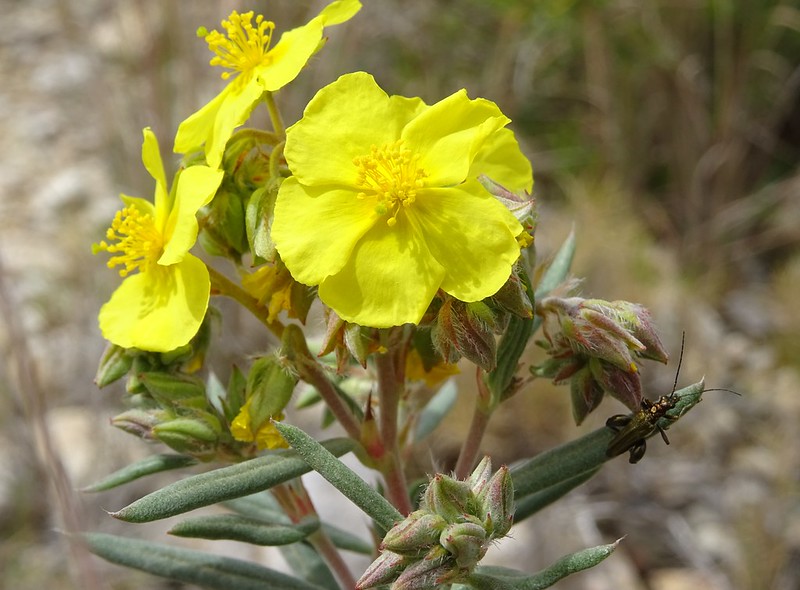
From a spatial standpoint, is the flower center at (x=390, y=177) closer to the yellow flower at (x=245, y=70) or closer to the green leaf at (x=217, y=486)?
the yellow flower at (x=245, y=70)

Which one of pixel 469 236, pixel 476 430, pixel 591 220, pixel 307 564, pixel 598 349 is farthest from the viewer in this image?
pixel 591 220

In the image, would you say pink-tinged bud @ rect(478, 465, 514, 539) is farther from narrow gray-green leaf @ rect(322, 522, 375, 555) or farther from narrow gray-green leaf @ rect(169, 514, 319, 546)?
narrow gray-green leaf @ rect(322, 522, 375, 555)

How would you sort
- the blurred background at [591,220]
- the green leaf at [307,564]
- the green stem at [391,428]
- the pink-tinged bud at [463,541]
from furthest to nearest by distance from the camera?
the blurred background at [591,220] < the green leaf at [307,564] < the green stem at [391,428] < the pink-tinged bud at [463,541]

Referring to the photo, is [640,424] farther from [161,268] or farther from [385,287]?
[161,268]

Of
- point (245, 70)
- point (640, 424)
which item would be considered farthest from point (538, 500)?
point (245, 70)

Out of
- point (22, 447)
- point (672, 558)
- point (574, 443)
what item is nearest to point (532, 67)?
point (672, 558)

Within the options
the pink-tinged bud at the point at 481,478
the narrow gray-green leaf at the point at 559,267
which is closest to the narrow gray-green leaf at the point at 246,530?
the pink-tinged bud at the point at 481,478
